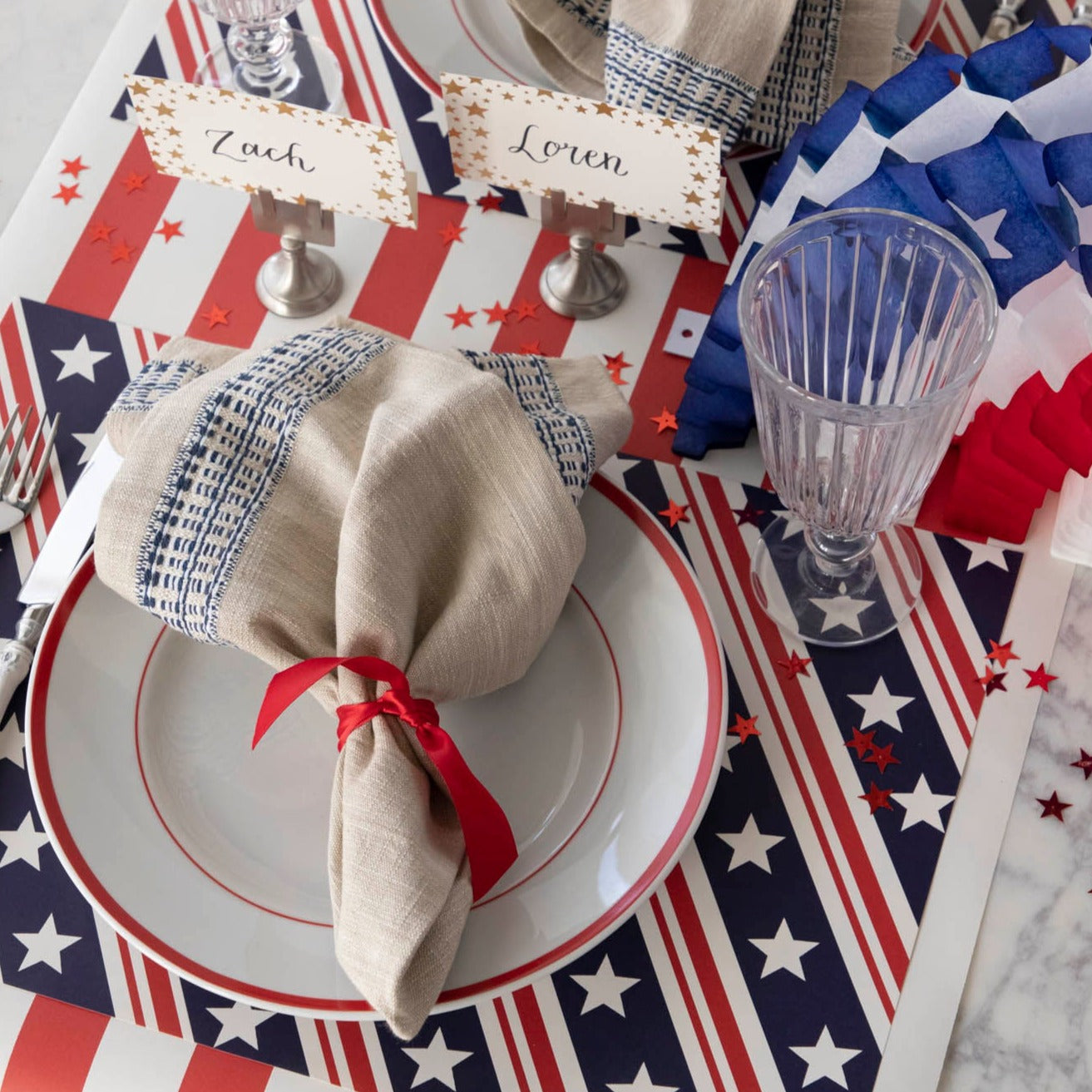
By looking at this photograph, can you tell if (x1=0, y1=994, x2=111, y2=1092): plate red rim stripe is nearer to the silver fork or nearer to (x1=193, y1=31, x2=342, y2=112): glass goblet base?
the silver fork

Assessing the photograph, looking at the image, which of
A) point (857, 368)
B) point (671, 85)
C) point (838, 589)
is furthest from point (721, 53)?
point (838, 589)

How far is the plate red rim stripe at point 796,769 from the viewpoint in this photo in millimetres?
777

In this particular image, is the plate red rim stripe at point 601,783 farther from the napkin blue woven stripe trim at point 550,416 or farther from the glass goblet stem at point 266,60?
the glass goblet stem at point 266,60

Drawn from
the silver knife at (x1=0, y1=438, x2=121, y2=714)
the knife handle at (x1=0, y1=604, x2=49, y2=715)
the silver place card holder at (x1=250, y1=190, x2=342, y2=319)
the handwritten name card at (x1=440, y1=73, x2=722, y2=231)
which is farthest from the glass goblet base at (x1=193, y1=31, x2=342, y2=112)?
the knife handle at (x1=0, y1=604, x2=49, y2=715)

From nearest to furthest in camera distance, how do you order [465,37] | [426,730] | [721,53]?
[426,730] → [721,53] → [465,37]

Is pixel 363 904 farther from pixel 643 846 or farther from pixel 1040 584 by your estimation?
pixel 1040 584

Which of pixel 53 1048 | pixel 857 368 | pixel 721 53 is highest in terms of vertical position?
pixel 721 53

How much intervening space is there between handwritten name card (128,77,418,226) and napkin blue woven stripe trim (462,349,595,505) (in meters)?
0.14

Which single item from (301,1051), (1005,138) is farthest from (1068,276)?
(301,1051)

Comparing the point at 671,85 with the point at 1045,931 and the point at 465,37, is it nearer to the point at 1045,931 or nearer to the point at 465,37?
the point at 465,37

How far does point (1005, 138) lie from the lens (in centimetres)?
76

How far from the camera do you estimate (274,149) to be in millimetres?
872

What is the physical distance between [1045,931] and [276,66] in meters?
0.89

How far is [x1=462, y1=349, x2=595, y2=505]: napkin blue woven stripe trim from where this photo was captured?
30.4 inches
